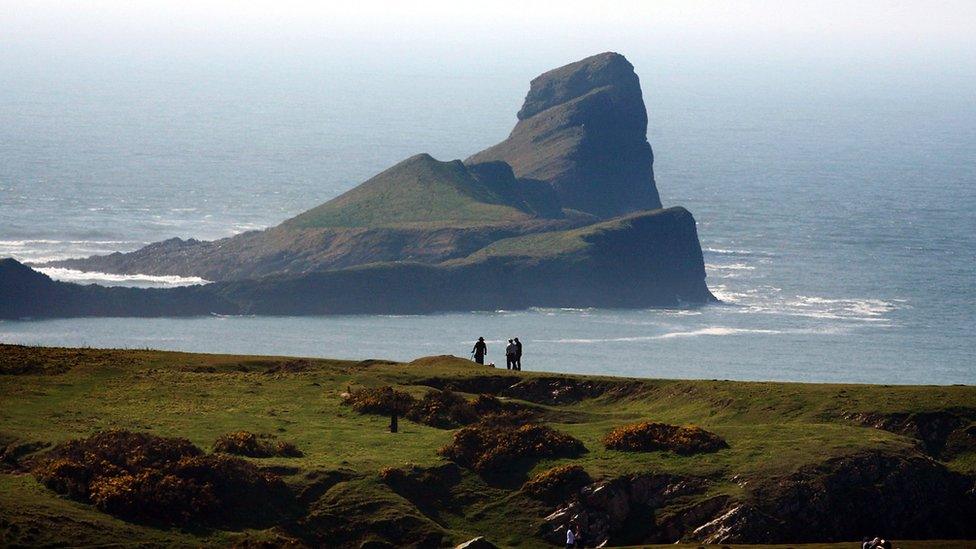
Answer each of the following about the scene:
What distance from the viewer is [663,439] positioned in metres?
72.8

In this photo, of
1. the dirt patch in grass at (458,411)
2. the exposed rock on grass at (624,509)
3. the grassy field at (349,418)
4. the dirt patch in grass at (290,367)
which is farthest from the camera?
the dirt patch in grass at (290,367)

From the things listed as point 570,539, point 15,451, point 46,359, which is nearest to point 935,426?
point 570,539

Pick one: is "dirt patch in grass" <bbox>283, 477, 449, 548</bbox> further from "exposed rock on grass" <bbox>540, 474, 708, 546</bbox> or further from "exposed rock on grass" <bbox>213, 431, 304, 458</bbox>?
"exposed rock on grass" <bbox>540, 474, 708, 546</bbox>

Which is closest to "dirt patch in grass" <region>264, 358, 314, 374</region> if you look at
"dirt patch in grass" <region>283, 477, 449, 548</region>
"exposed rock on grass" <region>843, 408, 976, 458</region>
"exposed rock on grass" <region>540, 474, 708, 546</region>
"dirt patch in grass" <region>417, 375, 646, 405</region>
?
"dirt patch in grass" <region>417, 375, 646, 405</region>

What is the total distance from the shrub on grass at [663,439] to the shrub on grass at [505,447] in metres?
1.53

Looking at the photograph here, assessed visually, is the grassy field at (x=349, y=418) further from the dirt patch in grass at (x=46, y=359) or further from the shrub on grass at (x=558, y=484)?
the shrub on grass at (x=558, y=484)

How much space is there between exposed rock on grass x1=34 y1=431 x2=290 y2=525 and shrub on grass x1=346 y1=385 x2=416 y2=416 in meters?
12.8

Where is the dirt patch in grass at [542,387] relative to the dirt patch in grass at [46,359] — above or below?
below

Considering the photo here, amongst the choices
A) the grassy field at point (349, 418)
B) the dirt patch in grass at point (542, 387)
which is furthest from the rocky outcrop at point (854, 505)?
the dirt patch in grass at point (542, 387)

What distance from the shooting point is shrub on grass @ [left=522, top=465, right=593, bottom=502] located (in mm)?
68375

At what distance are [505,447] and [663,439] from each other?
19.8 ft

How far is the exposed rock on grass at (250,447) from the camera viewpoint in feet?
229

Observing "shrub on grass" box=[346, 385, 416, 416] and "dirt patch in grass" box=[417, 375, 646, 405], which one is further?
"dirt patch in grass" box=[417, 375, 646, 405]

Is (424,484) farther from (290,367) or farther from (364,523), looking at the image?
(290,367)
